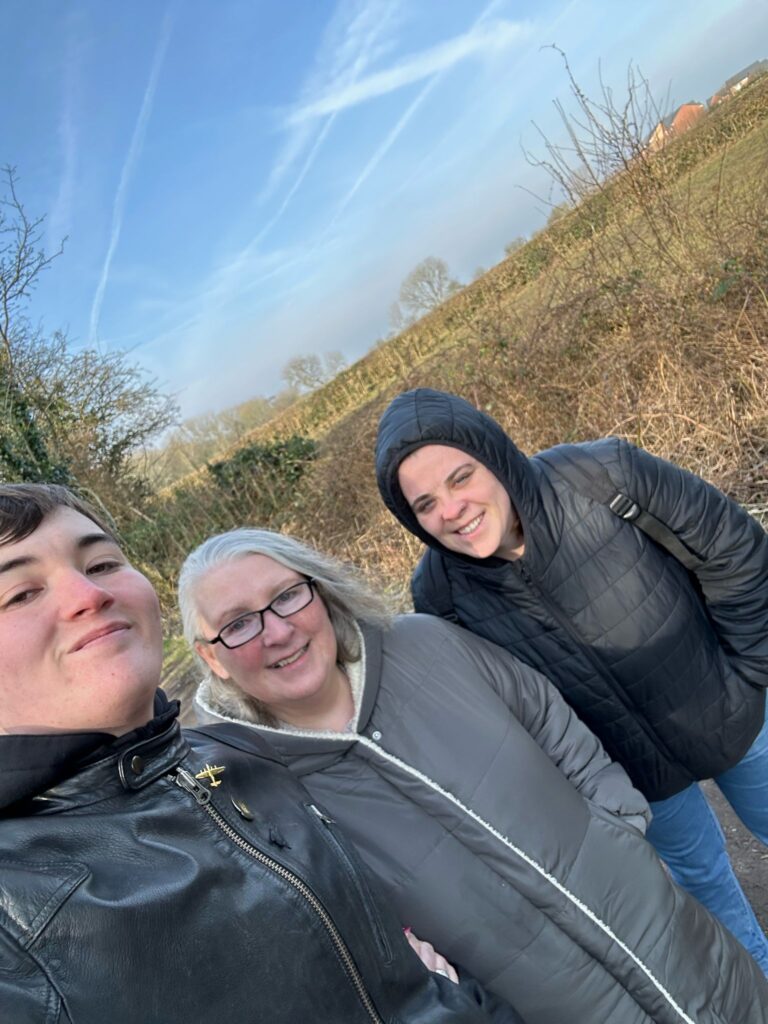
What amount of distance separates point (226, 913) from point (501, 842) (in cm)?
73

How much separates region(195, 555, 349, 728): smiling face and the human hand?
1.55 feet

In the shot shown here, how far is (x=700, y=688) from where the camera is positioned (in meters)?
1.93

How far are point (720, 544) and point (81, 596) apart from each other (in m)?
1.75

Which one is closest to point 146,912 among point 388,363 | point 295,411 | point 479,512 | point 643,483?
point 479,512

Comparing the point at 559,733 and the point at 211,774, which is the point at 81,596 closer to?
the point at 211,774

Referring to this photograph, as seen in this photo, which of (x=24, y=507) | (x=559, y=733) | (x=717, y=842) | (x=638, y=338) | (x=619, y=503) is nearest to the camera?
(x=24, y=507)

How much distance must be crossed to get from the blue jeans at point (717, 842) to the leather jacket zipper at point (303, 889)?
4.97ft

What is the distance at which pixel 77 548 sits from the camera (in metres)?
1.05

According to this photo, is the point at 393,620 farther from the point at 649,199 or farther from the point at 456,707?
the point at 649,199

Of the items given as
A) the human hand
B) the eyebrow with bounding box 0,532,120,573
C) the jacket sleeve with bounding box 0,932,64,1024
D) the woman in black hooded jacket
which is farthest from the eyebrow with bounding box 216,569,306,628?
the jacket sleeve with bounding box 0,932,64,1024

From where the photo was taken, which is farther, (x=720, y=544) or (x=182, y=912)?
(x=720, y=544)

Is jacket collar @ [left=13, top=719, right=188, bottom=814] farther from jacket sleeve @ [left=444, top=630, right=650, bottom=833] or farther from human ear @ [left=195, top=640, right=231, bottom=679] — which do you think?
jacket sleeve @ [left=444, top=630, right=650, bottom=833]

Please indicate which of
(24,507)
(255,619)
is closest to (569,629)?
(255,619)

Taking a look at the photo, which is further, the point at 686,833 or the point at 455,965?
the point at 686,833
